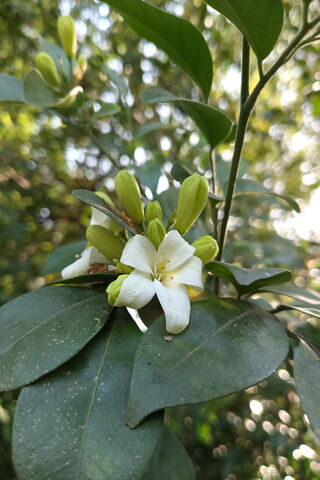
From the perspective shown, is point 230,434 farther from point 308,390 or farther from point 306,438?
point 308,390

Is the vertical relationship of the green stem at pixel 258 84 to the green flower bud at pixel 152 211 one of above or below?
above

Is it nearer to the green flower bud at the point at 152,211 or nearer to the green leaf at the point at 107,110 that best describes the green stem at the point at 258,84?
the green flower bud at the point at 152,211

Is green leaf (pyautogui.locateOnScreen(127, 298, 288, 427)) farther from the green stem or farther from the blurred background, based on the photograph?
the blurred background

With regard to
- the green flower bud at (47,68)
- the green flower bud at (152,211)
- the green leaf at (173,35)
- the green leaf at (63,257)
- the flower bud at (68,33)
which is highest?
the flower bud at (68,33)

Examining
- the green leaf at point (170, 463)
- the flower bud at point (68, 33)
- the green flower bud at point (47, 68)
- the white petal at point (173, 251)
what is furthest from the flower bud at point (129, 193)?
the green leaf at point (170, 463)

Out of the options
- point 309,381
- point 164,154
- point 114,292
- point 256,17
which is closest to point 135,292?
point 114,292

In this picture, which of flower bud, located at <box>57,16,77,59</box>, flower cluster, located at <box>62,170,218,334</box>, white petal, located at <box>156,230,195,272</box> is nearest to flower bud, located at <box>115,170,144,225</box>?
flower cluster, located at <box>62,170,218,334</box>

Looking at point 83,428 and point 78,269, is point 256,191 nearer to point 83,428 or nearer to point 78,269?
point 78,269
